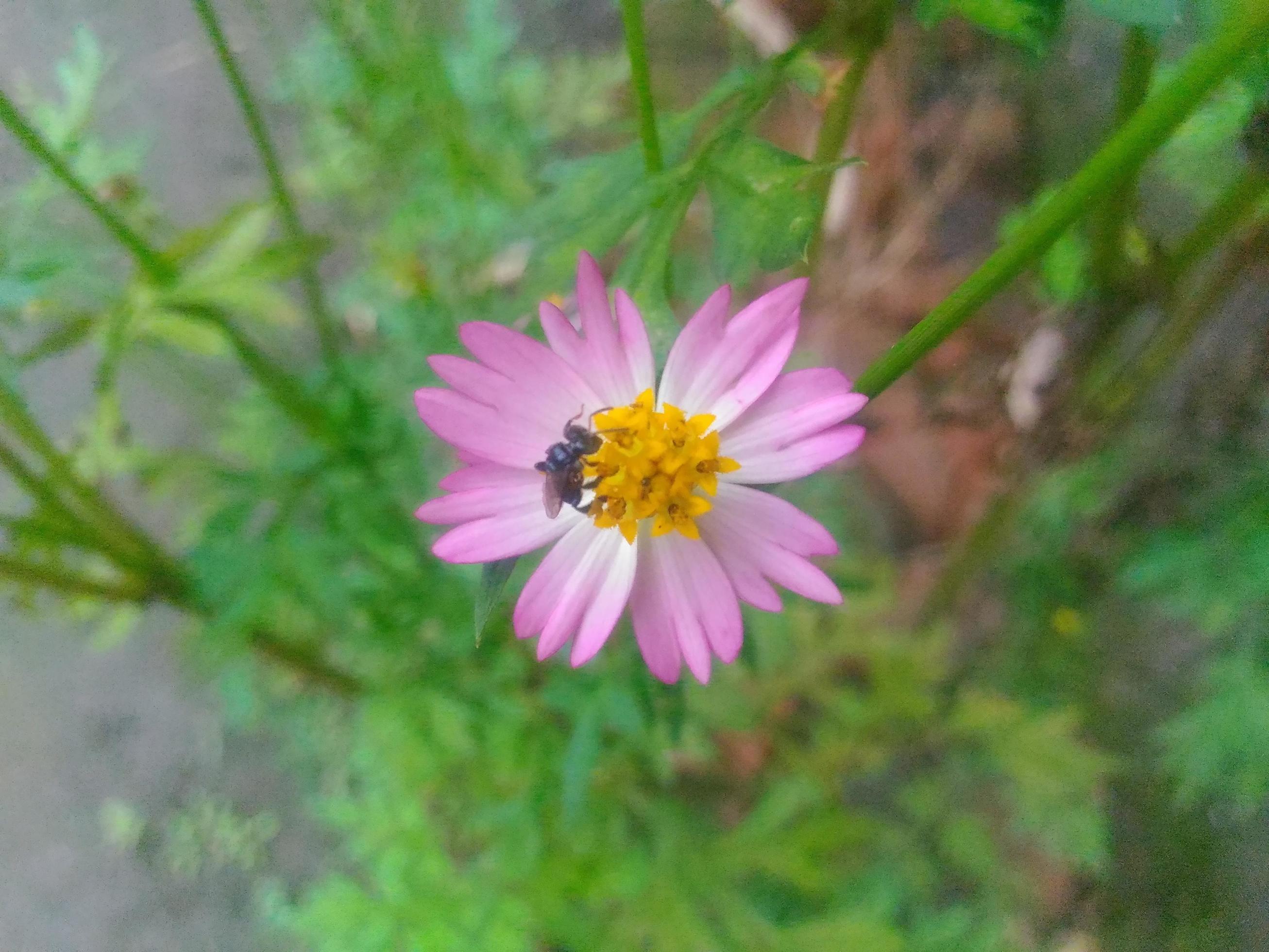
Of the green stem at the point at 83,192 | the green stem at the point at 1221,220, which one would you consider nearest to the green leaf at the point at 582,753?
the green stem at the point at 83,192

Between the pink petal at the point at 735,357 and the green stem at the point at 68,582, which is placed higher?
the green stem at the point at 68,582

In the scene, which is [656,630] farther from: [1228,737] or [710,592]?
[1228,737]

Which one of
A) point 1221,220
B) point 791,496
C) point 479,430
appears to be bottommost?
point 479,430

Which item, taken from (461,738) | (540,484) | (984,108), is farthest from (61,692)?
(984,108)

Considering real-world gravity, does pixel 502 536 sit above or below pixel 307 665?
below

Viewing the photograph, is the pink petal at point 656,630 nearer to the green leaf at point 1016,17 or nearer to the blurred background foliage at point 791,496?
the blurred background foliage at point 791,496

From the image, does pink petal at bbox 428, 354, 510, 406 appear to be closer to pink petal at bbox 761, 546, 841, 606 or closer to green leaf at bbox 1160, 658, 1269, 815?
pink petal at bbox 761, 546, 841, 606

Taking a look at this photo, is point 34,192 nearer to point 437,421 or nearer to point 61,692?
point 437,421

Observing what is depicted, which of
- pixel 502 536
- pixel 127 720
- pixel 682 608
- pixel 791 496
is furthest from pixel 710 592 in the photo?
pixel 127 720
